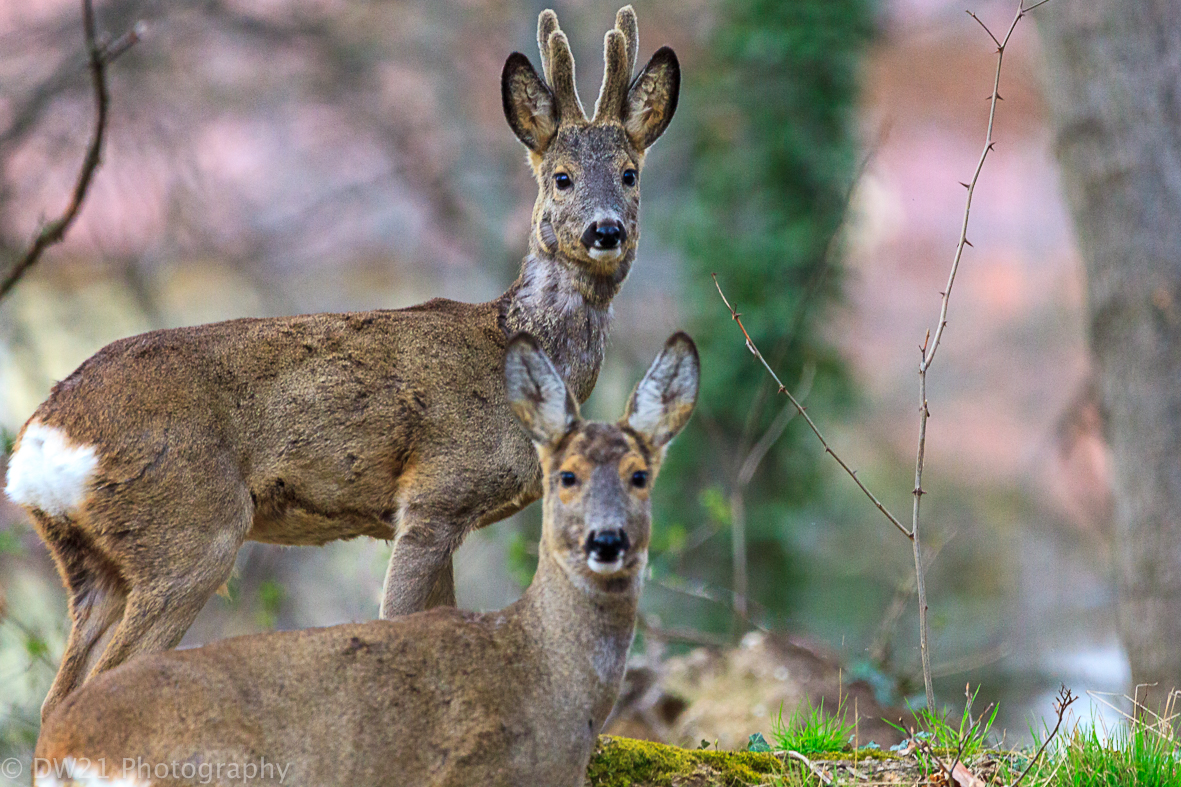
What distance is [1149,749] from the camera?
546 centimetres

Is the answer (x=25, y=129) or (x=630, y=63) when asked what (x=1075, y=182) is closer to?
(x=630, y=63)

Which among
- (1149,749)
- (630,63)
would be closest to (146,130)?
(630,63)

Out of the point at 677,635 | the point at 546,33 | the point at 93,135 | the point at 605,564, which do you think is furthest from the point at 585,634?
the point at 677,635

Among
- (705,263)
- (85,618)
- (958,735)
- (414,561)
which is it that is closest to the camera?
(85,618)

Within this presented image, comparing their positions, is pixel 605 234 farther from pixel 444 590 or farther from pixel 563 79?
pixel 444 590

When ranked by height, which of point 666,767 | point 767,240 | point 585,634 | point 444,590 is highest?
point 767,240

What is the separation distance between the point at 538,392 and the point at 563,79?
2.12 m

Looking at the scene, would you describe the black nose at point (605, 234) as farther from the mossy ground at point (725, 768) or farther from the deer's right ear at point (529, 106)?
the mossy ground at point (725, 768)

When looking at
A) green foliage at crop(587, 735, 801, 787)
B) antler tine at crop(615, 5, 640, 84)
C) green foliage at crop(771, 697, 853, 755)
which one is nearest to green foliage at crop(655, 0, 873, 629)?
antler tine at crop(615, 5, 640, 84)

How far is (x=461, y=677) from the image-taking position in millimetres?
4633

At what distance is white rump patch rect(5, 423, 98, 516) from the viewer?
5258 millimetres

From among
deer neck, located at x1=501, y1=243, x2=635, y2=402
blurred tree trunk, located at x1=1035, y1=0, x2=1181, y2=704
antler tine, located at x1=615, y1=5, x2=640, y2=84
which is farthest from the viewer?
blurred tree trunk, located at x1=1035, y1=0, x2=1181, y2=704

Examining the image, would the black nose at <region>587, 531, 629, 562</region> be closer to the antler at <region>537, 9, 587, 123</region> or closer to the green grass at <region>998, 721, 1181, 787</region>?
the green grass at <region>998, 721, 1181, 787</region>

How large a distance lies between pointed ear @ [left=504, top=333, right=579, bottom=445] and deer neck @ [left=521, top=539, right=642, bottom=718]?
21.9 inches
